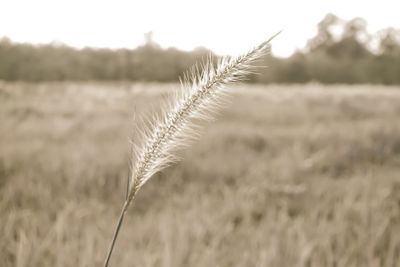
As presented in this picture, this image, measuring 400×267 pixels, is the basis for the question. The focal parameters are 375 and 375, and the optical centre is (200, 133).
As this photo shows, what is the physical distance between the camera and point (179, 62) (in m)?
27.5

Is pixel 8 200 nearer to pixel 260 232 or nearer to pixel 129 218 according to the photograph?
pixel 129 218

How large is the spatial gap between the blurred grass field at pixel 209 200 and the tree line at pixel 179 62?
11.2 metres

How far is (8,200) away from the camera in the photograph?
191 centimetres

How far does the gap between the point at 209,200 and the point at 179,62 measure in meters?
26.0

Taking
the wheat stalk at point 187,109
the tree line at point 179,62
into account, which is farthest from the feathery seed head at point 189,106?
the tree line at point 179,62

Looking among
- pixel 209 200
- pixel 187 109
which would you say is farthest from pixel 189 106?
pixel 209 200

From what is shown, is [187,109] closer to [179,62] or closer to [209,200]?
[209,200]

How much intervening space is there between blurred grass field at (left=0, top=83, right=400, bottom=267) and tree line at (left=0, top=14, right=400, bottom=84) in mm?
11212

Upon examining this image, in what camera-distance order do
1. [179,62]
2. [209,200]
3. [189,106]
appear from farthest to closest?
[179,62]
[209,200]
[189,106]

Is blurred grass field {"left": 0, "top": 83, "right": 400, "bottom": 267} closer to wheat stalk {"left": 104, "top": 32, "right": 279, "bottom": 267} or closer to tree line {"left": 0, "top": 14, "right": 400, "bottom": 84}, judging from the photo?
wheat stalk {"left": 104, "top": 32, "right": 279, "bottom": 267}

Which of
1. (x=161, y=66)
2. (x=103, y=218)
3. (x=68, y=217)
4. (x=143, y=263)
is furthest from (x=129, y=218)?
(x=161, y=66)

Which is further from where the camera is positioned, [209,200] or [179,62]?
[179,62]

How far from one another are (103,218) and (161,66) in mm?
23257

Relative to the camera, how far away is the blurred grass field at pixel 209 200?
4.77 ft
